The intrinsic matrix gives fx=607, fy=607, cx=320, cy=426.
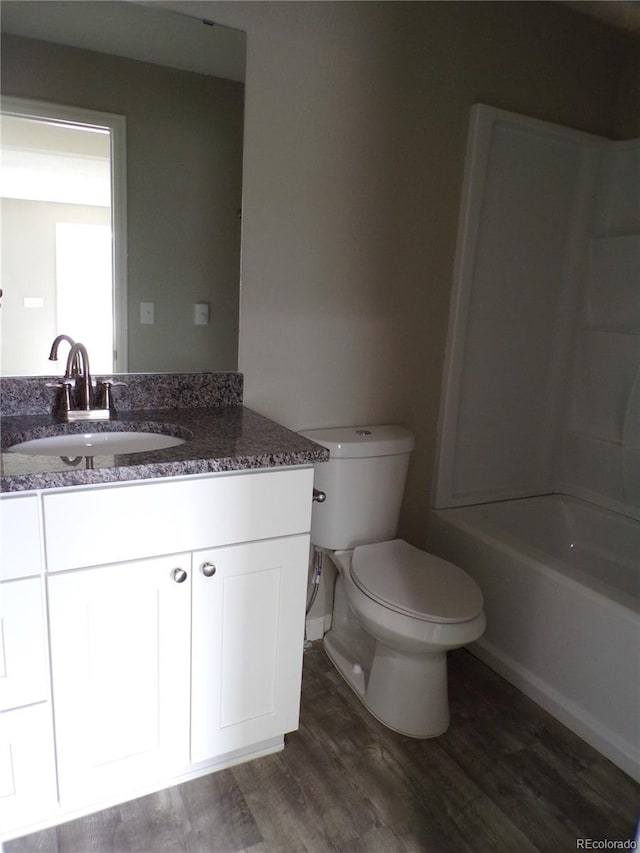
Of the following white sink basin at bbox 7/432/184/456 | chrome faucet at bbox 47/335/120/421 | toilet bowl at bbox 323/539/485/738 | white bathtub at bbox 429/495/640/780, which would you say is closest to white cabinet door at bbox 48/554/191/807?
white sink basin at bbox 7/432/184/456

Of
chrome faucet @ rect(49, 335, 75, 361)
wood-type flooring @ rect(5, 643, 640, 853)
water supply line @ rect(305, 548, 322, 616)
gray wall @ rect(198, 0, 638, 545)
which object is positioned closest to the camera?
wood-type flooring @ rect(5, 643, 640, 853)

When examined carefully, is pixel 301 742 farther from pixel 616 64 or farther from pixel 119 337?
pixel 616 64

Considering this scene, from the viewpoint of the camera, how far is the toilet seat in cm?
166

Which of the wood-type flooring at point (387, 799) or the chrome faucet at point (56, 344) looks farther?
the chrome faucet at point (56, 344)

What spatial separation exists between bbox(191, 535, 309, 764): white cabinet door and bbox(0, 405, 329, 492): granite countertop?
0.22 m

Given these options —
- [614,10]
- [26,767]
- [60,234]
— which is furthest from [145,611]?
[614,10]

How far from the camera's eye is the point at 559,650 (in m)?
1.86

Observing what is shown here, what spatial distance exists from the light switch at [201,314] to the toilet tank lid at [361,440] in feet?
1.55

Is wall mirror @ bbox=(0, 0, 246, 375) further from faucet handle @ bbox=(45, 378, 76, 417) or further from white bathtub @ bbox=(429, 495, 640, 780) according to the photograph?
white bathtub @ bbox=(429, 495, 640, 780)

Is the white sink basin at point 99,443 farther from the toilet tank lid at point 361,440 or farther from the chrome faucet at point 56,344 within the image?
the toilet tank lid at point 361,440

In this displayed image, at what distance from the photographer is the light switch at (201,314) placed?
1771mm

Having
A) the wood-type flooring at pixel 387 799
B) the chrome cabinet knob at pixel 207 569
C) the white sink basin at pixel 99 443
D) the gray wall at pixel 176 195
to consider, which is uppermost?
the gray wall at pixel 176 195

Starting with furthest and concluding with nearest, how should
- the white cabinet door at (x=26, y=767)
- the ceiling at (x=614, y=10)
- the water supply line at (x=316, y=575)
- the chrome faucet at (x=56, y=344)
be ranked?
1. the ceiling at (x=614, y=10)
2. the water supply line at (x=316, y=575)
3. the chrome faucet at (x=56, y=344)
4. the white cabinet door at (x=26, y=767)

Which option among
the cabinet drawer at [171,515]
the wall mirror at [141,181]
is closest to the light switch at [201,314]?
the wall mirror at [141,181]
